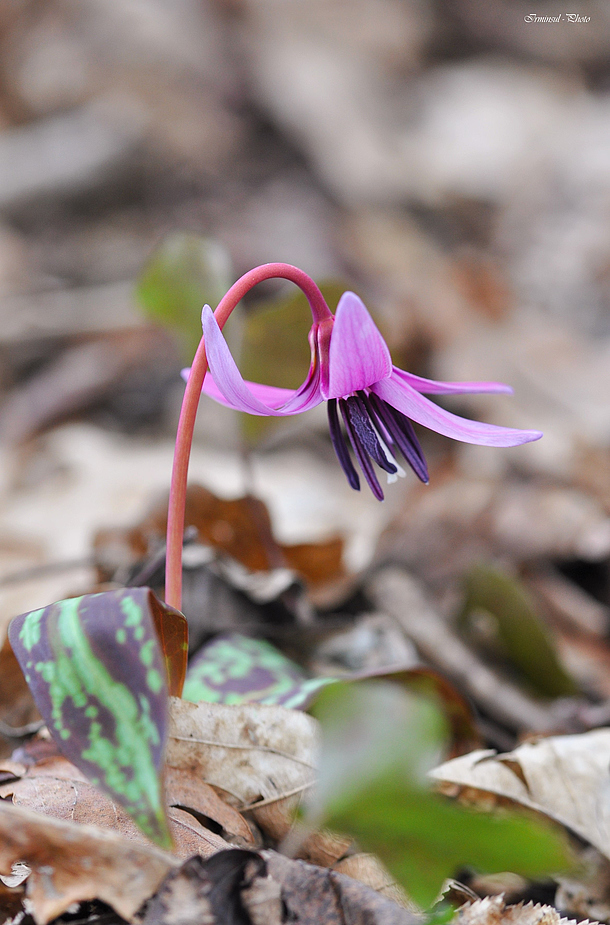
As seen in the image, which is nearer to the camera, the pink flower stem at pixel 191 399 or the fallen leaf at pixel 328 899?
the fallen leaf at pixel 328 899

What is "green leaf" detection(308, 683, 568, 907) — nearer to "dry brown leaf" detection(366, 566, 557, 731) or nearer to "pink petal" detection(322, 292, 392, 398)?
"pink petal" detection(322, 292, 392, 398)

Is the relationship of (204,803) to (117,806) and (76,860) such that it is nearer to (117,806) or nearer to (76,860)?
(117,806)

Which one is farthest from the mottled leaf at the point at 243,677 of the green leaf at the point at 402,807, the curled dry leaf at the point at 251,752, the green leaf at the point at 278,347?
the green leaf at the point at 278,347

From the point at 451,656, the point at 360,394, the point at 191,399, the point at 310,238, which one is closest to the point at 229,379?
the point at 191,399

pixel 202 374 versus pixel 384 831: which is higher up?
pixel 202 374

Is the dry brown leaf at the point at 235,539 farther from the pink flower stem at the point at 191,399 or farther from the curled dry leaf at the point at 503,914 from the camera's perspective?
the curled dry leaf at the point at 503,914

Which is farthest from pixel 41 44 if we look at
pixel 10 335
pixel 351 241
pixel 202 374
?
pixel 202 374

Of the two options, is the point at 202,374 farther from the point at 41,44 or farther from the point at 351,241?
the point at 41,44
